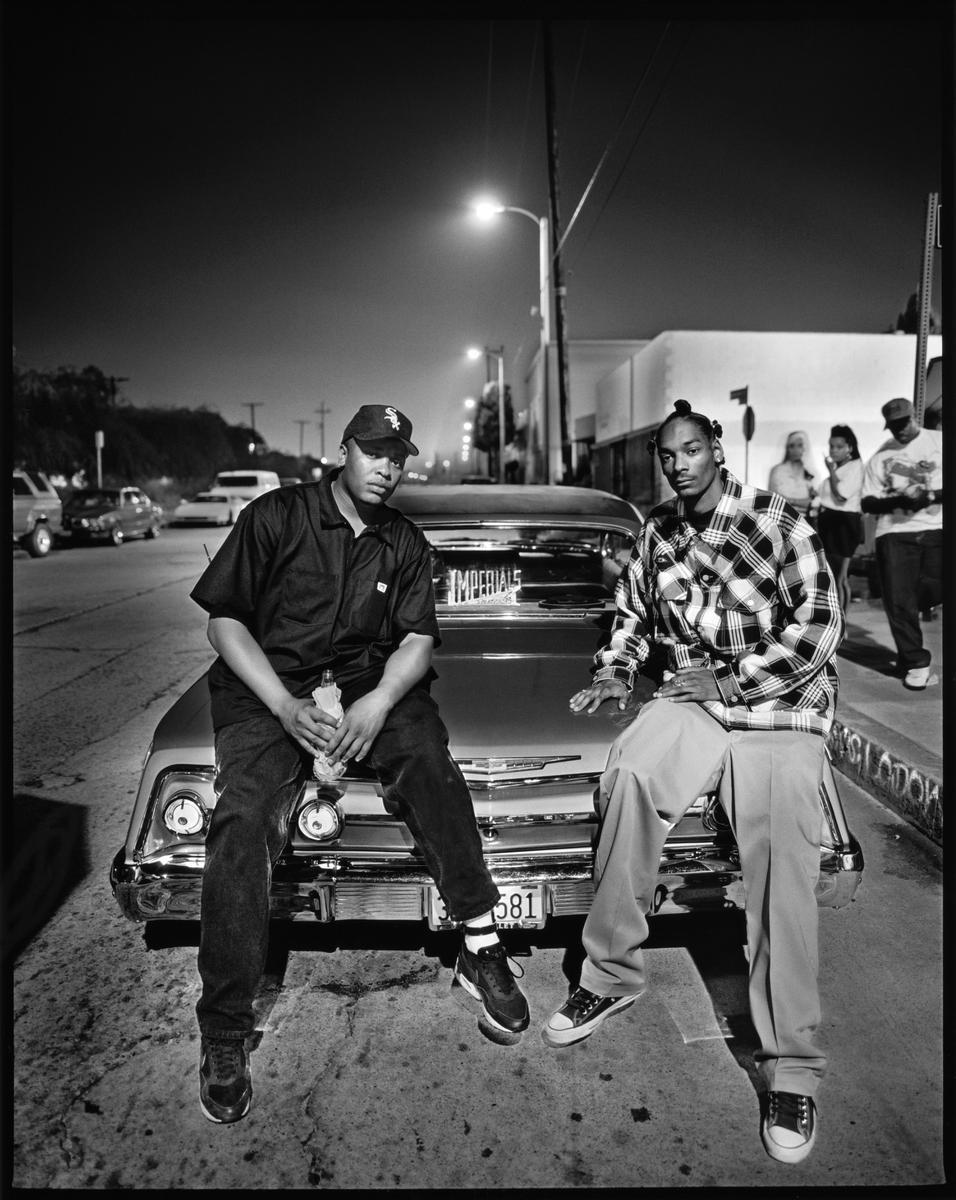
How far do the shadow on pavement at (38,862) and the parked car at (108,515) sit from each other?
68.0 ft

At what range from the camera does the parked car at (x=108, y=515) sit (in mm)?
23875

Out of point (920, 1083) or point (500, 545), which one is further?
point (500, 545)

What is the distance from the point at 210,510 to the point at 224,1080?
28.8m

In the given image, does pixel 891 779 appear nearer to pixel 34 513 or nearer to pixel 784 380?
pixel 784 380

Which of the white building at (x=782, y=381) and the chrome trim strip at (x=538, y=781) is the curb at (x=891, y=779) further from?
the white building at (x=782, y=381)

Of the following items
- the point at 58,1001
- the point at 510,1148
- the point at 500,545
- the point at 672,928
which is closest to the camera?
the point at 510,1148

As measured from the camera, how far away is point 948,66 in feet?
6.77

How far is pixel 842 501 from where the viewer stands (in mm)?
7914

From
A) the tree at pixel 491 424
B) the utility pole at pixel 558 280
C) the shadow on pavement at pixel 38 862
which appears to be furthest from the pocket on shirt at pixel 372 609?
the tree at pixel 491 424

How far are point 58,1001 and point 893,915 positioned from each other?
295 centimetres

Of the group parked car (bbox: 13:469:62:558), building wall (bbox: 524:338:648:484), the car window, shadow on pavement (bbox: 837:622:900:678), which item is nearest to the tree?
building wall (bbox: 524:338:648:484)

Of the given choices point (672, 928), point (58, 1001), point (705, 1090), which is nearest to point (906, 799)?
point (672, 928)

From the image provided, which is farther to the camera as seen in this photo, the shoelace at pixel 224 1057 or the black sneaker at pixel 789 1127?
the shoelace at pixel 224 1057

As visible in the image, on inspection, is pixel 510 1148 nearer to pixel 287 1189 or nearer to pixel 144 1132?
pixel 287 1189
